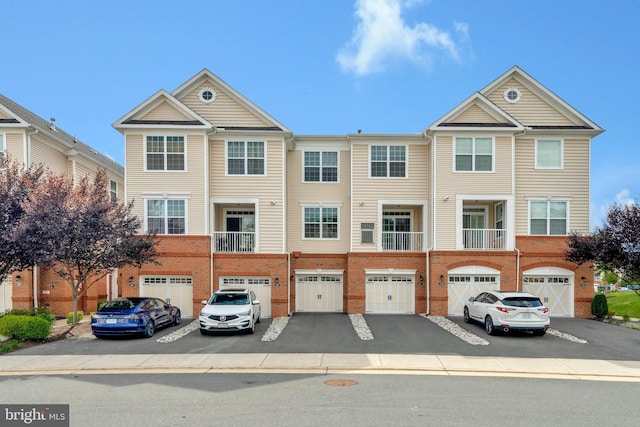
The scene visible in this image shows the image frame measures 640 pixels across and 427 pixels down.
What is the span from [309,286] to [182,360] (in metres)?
11.7

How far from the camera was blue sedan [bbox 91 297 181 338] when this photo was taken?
16453 millimetres

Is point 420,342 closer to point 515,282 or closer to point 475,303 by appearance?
point 475,303

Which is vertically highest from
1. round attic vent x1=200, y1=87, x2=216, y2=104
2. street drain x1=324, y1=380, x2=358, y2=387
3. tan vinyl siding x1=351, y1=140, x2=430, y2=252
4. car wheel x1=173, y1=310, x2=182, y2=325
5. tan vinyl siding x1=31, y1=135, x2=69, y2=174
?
round attic vent x1=200, y1=87, x2=216, y2=104

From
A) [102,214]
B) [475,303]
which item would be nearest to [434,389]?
[475,303]

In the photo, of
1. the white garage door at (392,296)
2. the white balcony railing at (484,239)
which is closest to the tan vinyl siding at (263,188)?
the white garage door at (392,296)

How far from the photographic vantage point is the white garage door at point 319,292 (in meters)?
24.3

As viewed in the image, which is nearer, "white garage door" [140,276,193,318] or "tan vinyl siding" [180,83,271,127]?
"white garage door" [140,276,193,318]

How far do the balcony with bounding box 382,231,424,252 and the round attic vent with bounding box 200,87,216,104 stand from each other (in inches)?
418

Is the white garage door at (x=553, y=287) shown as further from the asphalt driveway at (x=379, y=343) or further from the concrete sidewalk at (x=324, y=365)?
the concrete sidewalk at (x=324, y=365)

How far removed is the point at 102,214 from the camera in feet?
56.8

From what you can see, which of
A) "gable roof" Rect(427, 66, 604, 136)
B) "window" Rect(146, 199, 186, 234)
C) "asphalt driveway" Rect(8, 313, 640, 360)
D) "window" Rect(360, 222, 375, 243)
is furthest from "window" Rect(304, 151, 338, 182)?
"asphalt driveway" Rect(8, 313, 640, 360)

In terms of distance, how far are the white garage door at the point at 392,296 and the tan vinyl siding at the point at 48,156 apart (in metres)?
16.5

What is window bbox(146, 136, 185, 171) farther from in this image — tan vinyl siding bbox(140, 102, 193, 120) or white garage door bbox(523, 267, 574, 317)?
white garage door bbox(523, 267, 574, 317)

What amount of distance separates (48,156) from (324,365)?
61.0 ft
